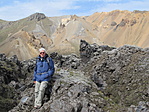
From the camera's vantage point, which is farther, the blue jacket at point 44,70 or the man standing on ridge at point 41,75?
the blue jacket at point 44,70

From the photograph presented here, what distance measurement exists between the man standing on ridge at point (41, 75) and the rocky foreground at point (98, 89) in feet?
1.78

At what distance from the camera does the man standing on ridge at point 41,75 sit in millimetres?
9117

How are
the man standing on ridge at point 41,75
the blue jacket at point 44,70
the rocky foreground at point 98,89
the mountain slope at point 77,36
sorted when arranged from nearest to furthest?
the rocky foreground at point 98,89 < the man standing on ridge at point 41,75 < the blue jacket at point 44,70 < the mountain slope at point 77,36

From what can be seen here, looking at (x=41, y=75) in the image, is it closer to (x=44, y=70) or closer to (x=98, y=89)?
(x=44, y=70)

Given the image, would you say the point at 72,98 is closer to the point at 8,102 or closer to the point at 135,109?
the point at 135,109

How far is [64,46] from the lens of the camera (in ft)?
404

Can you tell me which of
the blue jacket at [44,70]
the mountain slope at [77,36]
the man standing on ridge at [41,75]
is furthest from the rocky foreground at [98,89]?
the mountain slope at [77,36]


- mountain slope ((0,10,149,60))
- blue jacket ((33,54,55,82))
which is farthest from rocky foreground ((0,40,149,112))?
mountain slope ((0,10,149,60))

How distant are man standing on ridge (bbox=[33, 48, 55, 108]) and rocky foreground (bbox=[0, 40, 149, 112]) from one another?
542mm

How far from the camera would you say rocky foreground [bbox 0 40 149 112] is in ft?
28.6

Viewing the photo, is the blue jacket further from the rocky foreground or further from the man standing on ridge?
the rocky foreground

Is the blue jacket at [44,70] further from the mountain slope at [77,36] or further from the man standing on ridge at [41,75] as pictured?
the mountain slope at [77,36]

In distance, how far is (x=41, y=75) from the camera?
947 cm

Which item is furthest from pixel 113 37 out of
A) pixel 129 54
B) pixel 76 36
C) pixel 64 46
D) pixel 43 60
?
pixel 43 60
